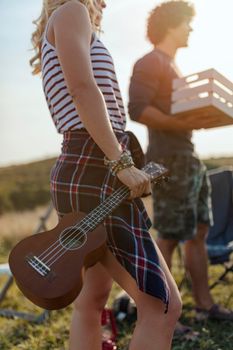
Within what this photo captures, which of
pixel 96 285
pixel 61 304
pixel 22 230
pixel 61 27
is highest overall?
pixel 61 27

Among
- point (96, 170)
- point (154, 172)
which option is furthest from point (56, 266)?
point (154, 172)

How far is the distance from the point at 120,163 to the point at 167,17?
205 cm

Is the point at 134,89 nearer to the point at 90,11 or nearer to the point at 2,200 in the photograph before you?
the point at 90,11

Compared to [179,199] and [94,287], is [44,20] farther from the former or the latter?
[179,199]

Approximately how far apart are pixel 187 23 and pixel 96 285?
2219 mm

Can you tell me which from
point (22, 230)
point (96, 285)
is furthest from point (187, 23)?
point (22, 230)

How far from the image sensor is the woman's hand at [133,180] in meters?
1.84

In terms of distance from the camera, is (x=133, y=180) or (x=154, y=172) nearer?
(x=133, y=180)

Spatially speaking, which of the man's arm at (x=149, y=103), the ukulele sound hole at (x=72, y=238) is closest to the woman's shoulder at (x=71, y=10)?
the ukulele sound hole at (x=72, y=238)

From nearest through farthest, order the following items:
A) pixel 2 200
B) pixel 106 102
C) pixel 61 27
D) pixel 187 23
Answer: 1. pixel 61 27
2. pixel 106 102
3. pixel 187 23
4. pixel 2 200

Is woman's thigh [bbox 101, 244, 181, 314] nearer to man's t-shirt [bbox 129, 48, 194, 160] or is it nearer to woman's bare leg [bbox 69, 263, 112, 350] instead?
woman's bare leg [bbox 69, 263, 112, 350]

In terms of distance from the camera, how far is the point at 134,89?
3.39m

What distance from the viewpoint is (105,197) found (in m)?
A: 1.89

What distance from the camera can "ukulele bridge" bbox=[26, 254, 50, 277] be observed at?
5.70ft
